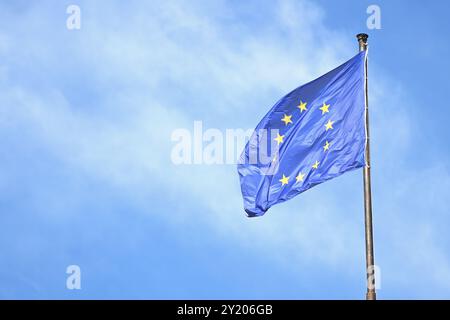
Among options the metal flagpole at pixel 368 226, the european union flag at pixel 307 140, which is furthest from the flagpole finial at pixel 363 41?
the metal flagpole at pixel 368 226

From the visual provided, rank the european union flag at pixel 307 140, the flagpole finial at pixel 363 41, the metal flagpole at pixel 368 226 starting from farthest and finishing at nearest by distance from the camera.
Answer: the flagpole finial at pixel 363 41
the european union flag at pixel 307 140
the metal flagpole at pixel 368 226

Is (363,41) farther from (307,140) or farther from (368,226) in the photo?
(368,226)

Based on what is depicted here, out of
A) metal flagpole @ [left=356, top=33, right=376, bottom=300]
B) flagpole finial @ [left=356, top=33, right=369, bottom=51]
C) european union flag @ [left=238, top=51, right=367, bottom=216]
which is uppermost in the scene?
flagpole finial @ [left=356, top=33, right=369, bottom=51]

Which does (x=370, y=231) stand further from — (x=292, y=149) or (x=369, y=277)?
(x=292, y=149)

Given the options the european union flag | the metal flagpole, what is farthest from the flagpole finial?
the metal flagpole

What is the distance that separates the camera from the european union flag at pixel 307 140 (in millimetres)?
19141

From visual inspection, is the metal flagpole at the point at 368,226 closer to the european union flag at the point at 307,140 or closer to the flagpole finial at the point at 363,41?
the european union flag at the point at 307,140

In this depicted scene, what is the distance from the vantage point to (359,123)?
1922cm

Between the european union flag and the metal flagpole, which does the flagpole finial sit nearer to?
the european union flag

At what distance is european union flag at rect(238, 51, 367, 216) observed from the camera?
1914 centimetres

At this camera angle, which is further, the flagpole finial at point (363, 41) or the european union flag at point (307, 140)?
the flagpole finial at point (363, 41)
